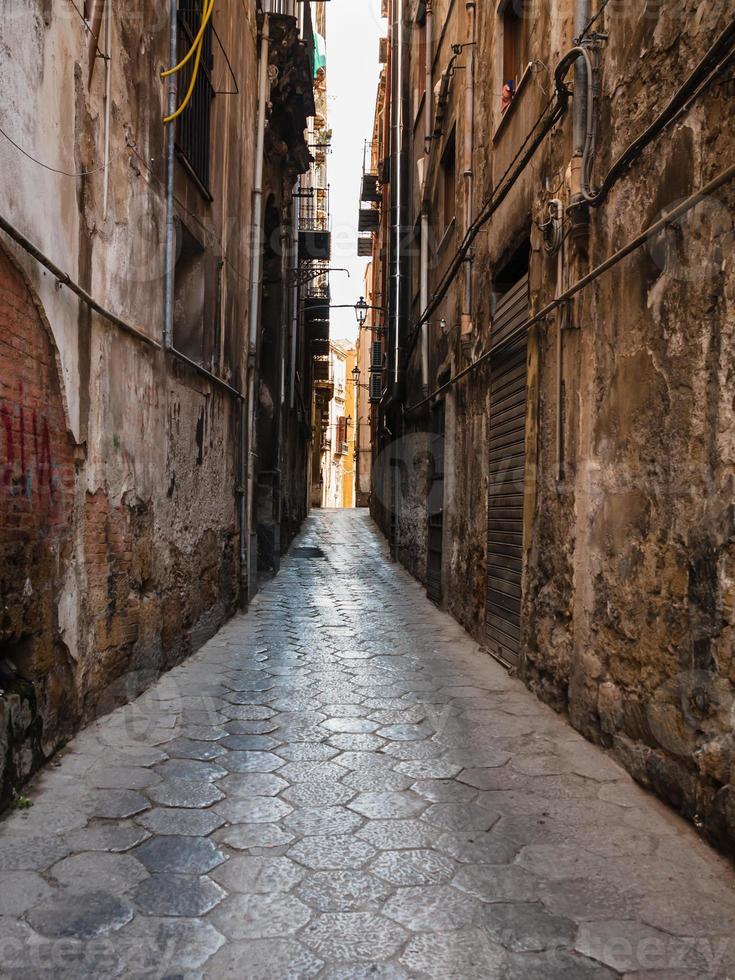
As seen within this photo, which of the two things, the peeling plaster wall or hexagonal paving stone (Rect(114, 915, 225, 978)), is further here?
the peeling plaster wall

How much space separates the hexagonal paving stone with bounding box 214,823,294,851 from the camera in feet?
9.80

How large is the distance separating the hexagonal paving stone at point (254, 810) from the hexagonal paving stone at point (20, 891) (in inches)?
30.2

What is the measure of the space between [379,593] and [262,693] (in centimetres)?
516

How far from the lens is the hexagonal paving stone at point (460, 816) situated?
10.5 feet

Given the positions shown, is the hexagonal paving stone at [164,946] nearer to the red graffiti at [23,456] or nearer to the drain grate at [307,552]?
the red graffiti at [23,456]

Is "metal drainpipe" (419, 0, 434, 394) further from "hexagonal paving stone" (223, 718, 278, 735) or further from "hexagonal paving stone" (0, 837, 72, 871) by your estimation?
"hexagonal paving stone" (0, 837, 72, 871)

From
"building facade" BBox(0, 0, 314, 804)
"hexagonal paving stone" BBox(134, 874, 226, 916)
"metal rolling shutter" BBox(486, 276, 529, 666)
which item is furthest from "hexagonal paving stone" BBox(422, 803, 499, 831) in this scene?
"metal rolling shutter" BBox(486, 276, 529, 666)

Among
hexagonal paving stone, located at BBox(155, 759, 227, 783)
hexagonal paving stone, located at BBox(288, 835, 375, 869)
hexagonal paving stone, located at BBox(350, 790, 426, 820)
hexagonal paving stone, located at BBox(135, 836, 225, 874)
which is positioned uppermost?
hexagonal paving stone, located at BBox(135, 836, 225, 874)

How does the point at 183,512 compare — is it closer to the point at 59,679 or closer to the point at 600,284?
the point at 59,679

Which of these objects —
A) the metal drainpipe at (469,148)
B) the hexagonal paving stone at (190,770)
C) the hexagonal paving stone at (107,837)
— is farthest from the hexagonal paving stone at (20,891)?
the metal drainpipe at (469,148)

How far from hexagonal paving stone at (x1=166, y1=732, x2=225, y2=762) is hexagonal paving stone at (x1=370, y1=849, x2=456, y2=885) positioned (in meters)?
1.35

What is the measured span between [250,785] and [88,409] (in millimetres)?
2128

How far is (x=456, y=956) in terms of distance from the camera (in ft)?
7.47

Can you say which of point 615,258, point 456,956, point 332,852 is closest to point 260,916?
point 332,852
